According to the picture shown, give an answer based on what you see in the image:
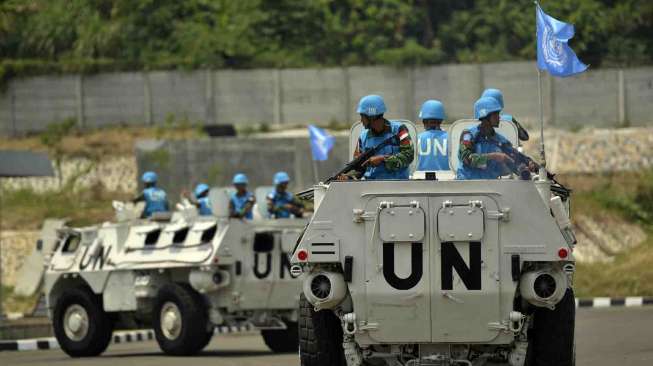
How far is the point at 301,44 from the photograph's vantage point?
159ft

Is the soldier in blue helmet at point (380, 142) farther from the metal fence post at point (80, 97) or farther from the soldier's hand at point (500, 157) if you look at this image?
the metal fence post at point (80, 97)

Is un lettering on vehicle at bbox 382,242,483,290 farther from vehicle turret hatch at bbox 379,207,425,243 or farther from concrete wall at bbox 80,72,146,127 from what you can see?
concrete wall at bbox 80,72,146,127

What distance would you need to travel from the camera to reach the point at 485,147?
1381cm

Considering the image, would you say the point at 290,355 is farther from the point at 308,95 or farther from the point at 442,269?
the point at 308,95

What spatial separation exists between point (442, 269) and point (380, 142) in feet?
5.94

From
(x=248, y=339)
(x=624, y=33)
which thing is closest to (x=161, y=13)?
(x=624, y=33)

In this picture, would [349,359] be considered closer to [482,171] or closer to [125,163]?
[482,171]

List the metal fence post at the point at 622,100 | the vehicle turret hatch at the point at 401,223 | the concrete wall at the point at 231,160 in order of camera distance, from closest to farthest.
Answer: the vehicle turret hatch at the point at 401,223
the concrete wall at the point at 231,160
the metal fence post at the point at 622,100

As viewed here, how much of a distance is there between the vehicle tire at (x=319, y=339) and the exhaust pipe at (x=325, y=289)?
0.35 m

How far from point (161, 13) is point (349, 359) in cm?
3717

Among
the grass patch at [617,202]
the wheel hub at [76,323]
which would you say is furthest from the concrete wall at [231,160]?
the wheel hub at [76,323]

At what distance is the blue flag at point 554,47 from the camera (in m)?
17.8

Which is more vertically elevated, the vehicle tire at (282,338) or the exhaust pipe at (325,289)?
the exhaust pipe at (325,289)

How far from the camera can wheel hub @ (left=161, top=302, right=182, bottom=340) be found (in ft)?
67.8
